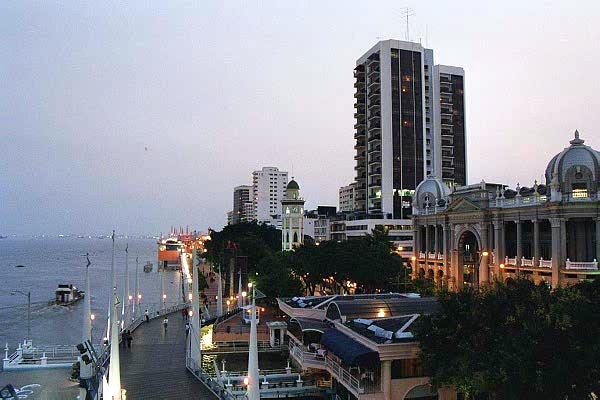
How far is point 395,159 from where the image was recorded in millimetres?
112812

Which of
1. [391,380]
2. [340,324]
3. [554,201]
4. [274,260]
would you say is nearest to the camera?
[391,380]

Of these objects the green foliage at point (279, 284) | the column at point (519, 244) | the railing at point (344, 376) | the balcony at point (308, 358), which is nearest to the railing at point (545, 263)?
the column at point (519, 244)

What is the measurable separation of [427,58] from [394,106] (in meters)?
19.7

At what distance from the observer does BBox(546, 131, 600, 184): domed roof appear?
55.0 meters

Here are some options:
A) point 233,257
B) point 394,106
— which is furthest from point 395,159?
point 233,257

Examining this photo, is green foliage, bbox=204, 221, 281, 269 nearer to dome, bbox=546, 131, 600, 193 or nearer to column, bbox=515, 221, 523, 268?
column, bbox=515, 221, 523, 268

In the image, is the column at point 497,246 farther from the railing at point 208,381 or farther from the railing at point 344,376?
the railing at point 208,381

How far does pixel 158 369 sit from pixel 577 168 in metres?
46.5

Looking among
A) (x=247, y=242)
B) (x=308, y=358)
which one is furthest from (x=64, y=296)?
(x=308, y=358)

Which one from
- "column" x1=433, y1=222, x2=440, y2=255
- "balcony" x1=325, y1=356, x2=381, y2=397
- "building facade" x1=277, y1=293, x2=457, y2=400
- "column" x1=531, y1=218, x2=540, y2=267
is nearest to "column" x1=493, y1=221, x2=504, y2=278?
"column" x1=531, y1=218, x2=540, y2=267

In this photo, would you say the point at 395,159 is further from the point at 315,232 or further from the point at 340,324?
the point at 340,324

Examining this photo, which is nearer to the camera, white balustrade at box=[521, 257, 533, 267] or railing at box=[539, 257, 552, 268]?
railing at box=[539, 257, 552, 268]

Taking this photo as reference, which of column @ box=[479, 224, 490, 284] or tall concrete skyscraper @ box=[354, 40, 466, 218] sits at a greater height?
tall concrete skyscraper @ box=[354, 40, 466, 218]

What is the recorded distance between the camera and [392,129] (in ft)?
369
